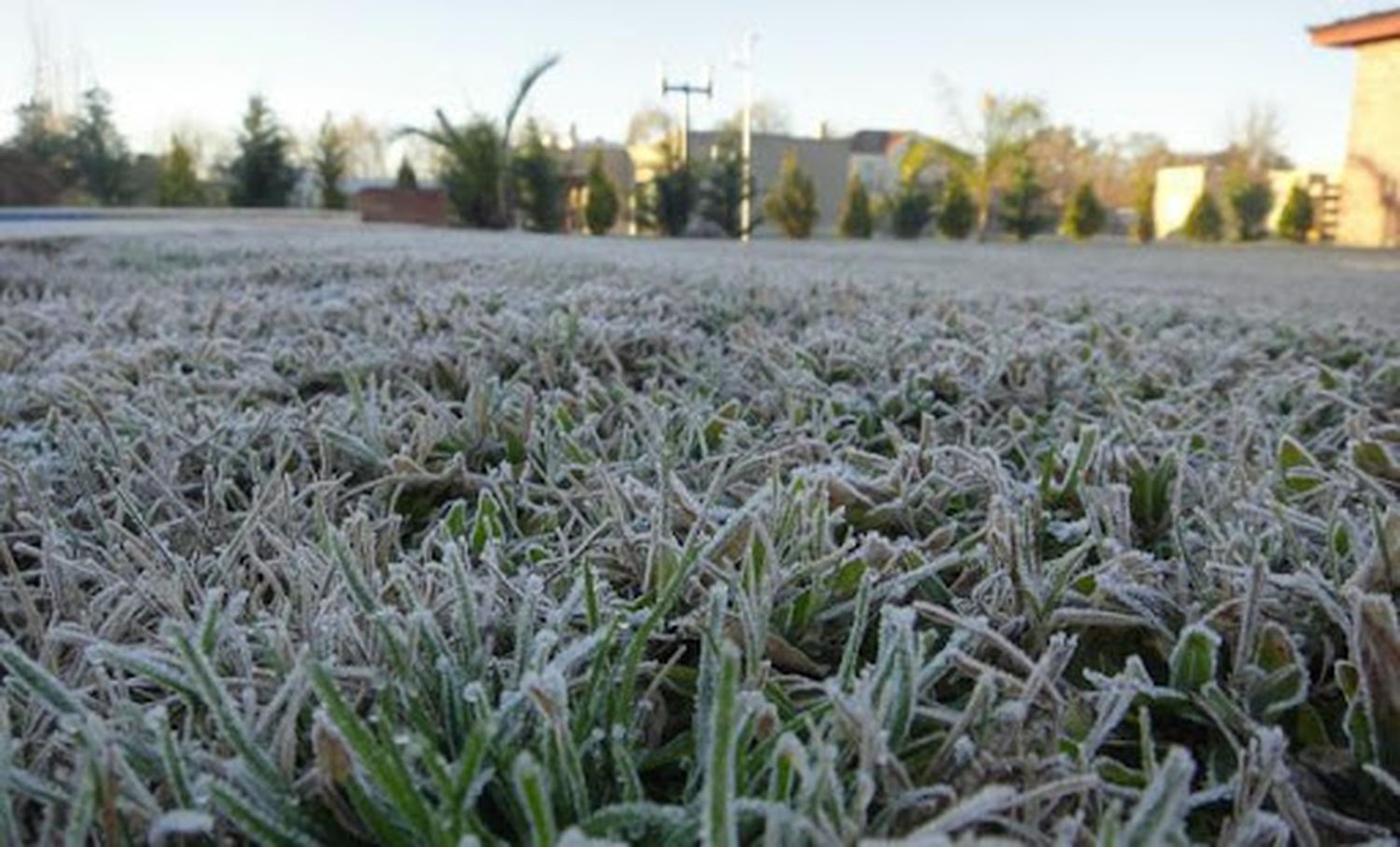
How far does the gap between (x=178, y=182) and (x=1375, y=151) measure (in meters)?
18.3

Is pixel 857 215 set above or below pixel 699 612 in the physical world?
above

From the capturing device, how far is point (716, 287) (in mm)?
3295

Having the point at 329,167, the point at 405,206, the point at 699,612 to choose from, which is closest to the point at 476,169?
the point at 405,206

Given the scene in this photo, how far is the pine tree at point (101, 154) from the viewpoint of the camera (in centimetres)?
2048

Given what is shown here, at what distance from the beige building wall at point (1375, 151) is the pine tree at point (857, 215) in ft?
27.5

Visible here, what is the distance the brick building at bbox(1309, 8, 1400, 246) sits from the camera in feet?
45.5

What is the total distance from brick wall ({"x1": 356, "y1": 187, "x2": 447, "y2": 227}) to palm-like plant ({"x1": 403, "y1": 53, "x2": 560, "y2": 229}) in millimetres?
316

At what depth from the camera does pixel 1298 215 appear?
18.5 m

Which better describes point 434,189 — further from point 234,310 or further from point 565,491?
point 565,491

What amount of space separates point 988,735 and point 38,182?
16.8 meters

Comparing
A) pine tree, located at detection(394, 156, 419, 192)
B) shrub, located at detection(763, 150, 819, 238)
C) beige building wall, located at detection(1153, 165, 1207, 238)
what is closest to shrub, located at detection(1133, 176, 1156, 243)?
beige building wall, located at detection(1153, 165, 1207, 238)

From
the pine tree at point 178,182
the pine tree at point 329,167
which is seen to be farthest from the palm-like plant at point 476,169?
the pine tree at point 178,182

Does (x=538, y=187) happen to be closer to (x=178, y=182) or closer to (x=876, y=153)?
(x=178, y=182)

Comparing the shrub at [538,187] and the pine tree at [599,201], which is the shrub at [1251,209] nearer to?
the pine tree at [599,201]
